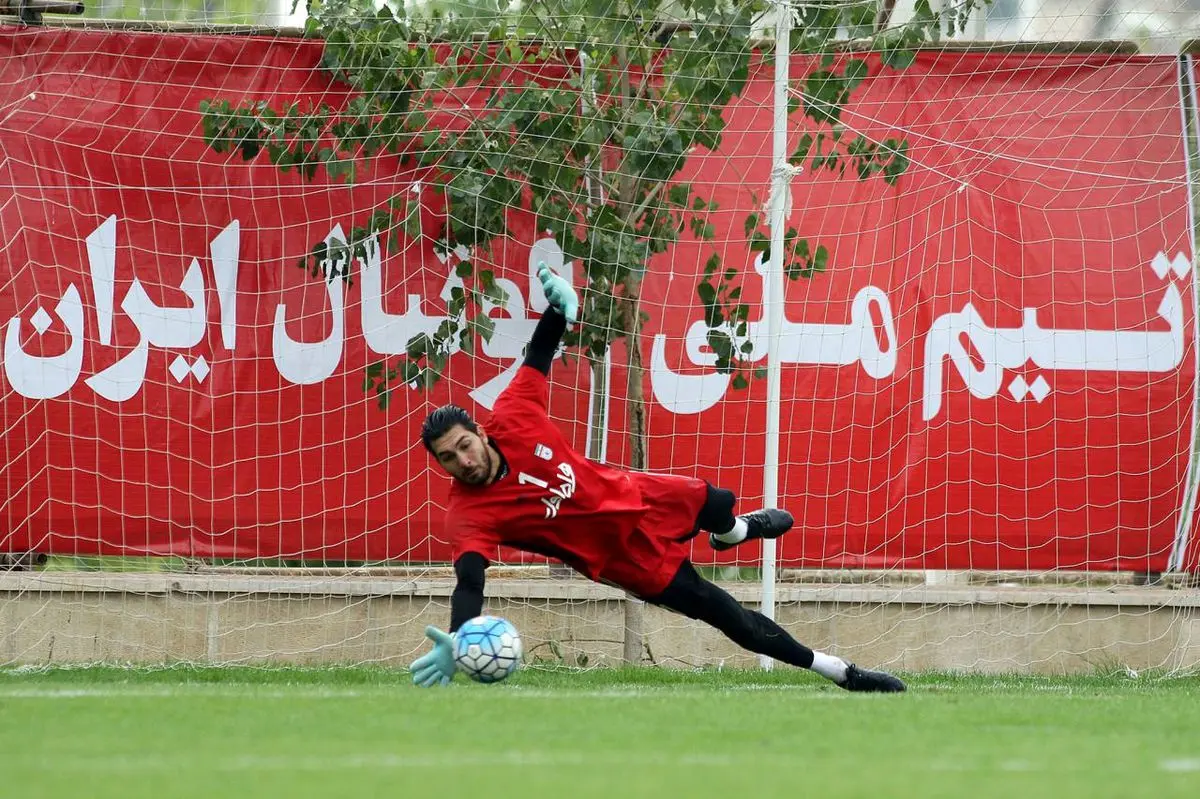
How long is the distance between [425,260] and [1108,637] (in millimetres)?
4519

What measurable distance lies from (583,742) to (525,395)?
199cm

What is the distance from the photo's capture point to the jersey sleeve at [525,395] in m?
5.72

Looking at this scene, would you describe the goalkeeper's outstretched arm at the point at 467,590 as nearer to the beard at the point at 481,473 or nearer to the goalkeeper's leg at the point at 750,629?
the beard at the point at 481,473

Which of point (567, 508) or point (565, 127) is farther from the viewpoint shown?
point (565, 127)

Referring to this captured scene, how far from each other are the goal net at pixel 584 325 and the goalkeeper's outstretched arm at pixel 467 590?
2.79 m

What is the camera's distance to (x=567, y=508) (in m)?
5.68

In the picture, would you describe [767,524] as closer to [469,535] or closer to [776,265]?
[469,535]

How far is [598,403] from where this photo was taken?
8.45 m

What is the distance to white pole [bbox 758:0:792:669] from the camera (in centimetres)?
760


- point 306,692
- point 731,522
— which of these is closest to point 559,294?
point 731,522

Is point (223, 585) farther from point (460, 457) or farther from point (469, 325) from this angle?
point (460, 457)

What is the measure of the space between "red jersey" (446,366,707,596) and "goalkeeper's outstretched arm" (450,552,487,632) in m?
0.10

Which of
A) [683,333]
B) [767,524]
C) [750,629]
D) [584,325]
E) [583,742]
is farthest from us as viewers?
[683,333]

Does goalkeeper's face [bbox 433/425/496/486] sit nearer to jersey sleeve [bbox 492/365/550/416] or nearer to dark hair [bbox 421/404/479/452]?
dark hair [bbox 421/404/479/452]
